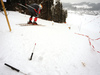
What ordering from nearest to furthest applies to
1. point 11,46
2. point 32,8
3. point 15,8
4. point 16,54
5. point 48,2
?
point 16,54
point 11,46
point 32,8
point 15,8
point 48,2

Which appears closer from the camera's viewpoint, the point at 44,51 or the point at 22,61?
the point at 22,61

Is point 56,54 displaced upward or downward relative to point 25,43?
downward

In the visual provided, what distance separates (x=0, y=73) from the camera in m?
1.66

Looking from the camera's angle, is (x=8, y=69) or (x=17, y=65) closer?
(x=8, y=69)

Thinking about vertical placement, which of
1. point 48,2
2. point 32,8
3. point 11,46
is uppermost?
point 48,2

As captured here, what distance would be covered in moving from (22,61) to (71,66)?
6.68ft

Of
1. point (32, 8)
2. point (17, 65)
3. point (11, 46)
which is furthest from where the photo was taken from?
point (32, 8)

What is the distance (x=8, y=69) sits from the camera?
5.93 feet

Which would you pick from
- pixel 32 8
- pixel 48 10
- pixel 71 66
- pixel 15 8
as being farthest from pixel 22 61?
pixel 48 10

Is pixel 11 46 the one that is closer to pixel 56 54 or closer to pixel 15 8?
pixel 56 54

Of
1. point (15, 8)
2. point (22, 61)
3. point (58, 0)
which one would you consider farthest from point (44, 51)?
point (58, 0)

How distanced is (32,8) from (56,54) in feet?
16.4

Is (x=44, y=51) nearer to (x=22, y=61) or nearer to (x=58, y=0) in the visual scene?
(x=22, y=61)

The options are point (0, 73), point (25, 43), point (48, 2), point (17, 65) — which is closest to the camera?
point (0, 73)
